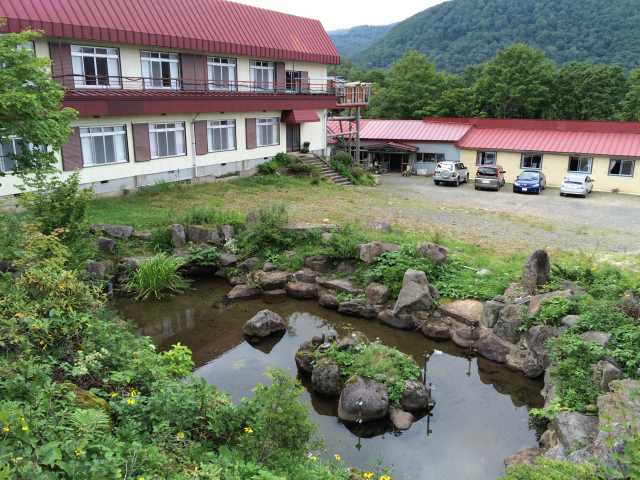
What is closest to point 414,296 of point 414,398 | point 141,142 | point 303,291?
point 303,291

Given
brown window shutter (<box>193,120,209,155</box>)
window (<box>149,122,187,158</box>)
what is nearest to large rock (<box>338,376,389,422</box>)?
window (<box>149,122,187,158</box>)

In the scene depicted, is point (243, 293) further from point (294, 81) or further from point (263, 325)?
point (294, 81)

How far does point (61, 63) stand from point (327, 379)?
16.8 meters

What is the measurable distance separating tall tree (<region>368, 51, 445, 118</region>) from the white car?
76.6 ft

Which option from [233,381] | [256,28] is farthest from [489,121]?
[233,381]

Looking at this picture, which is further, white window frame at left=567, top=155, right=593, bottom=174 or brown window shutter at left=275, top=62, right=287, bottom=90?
white window frame at left=567, top=155, right=593, bottom=174

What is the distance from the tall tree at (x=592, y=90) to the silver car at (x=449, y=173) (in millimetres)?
22829

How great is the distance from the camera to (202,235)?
16.9 meters

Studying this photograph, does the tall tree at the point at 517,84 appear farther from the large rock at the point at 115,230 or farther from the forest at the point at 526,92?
the large rock at the point at 115,230

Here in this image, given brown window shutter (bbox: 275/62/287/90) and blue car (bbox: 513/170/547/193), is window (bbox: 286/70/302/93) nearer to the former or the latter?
brown window shutter (bbox: 275/62/287/90)

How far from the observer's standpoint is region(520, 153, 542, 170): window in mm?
33125

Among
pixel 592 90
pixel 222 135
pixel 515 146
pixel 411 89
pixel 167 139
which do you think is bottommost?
pixel 515 146

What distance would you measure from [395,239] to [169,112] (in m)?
12.3

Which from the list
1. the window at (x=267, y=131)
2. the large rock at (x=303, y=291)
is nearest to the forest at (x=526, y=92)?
the window at (x=267, y=131)
